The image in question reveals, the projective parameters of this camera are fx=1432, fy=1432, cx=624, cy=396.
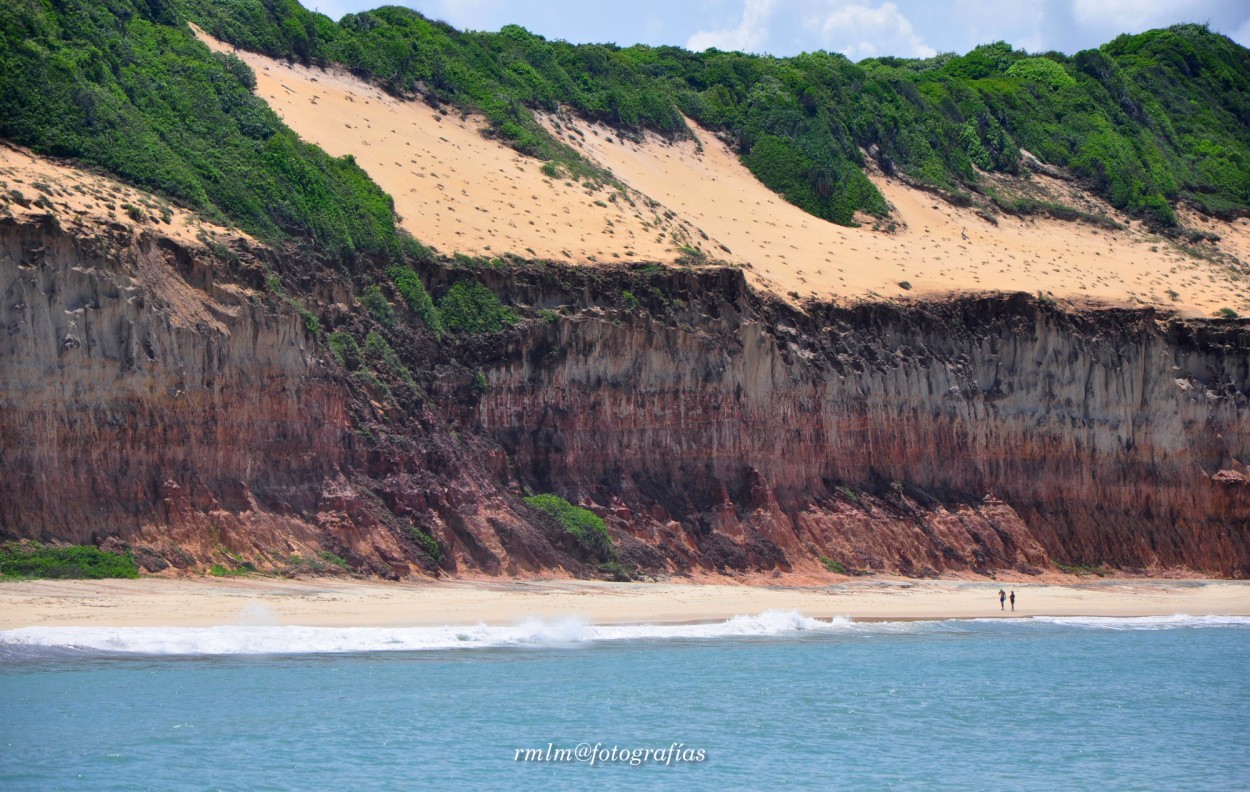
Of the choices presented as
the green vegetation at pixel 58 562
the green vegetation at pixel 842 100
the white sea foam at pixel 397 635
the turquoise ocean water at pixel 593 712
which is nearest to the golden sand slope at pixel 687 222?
Result: the green vegetation at pixel 842 100

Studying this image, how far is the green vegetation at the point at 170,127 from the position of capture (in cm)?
3169

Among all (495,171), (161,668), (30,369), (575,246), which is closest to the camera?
(161,668)

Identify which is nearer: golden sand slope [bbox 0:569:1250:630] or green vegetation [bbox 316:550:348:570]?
golden sand slope [bbox 0:569:1250:630]

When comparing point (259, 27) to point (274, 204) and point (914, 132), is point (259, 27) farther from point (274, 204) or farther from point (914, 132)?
point (914, 132)

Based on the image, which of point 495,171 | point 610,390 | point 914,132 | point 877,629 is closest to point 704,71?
point 914,132

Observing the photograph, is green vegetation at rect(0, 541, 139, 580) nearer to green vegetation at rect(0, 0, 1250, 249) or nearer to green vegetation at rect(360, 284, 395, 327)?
green vegetation at rect(0, 0, 1250, 249)

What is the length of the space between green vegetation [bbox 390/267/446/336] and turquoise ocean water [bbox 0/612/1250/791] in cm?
1046

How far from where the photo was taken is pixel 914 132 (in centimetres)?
6588

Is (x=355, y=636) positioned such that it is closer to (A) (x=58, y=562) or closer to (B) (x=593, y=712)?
(A) (x=58, y=562)

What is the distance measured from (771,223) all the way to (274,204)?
Answer: 74.8ft

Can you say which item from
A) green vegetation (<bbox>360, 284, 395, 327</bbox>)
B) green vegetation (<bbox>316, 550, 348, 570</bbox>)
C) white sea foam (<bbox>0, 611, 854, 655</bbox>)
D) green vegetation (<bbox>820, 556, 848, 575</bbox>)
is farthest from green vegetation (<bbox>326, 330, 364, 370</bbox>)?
green vegetation (<bbox>820, 556, 848, 575</bbox>)

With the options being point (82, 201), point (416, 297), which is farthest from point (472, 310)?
point (82, 201)

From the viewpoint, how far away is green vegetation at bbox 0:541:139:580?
24969 millimetres

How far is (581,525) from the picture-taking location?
111ft
